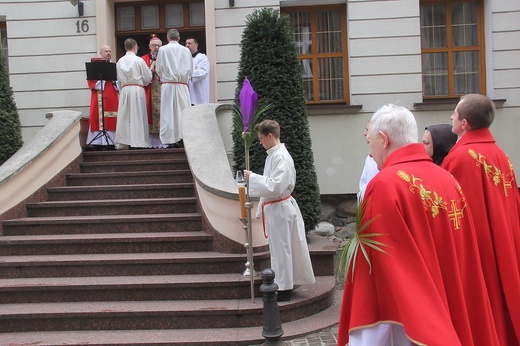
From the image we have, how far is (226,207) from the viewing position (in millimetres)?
7164

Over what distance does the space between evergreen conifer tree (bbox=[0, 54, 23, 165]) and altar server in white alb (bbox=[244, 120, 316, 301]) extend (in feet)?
18.1

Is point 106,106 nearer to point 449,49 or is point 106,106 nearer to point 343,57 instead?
point 343,57

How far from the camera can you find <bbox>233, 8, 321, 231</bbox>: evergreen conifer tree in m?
8.70

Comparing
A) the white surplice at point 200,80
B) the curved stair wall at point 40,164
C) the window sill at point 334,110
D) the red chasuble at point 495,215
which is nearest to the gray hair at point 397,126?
the red chasuble at point 495,215

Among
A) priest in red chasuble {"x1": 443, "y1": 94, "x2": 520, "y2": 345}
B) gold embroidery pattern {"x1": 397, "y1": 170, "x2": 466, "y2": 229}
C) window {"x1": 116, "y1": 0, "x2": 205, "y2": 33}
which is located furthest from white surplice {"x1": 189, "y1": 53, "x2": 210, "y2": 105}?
gold embroidery pattern {"x1": 397, "y1": 170, "x2": 466, "y2": 229}

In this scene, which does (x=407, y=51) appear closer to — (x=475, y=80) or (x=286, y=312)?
(x=475, y=80)

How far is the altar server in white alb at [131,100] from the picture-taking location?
10.6m

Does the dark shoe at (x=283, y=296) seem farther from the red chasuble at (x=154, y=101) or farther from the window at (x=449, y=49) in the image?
the window at (x=449, y=49)

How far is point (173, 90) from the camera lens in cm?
1066

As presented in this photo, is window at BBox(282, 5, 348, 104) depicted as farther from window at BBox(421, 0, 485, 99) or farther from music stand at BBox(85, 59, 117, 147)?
music stand at BBox(85, 59, 117, 147)

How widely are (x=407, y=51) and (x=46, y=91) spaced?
7.45m

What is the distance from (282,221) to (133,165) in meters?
4.06

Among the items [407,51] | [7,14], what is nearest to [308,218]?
[407,51]

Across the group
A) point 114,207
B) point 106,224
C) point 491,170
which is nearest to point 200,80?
point 114,207
